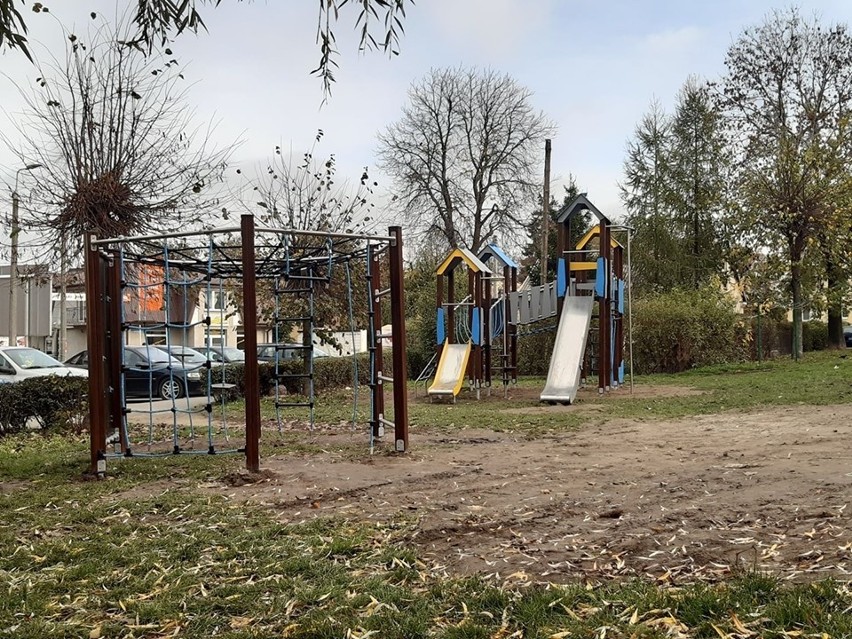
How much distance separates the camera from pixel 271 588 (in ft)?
12.6

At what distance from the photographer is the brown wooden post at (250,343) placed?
6723 mm

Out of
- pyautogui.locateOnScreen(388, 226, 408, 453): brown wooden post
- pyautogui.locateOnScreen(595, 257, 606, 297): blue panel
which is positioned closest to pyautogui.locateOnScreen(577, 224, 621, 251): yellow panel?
pyautogui.locateOnScreen(595, 257, 606, 297): blue panel

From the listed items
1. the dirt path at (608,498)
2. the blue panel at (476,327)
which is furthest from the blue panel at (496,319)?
the dirt path at (608,498)

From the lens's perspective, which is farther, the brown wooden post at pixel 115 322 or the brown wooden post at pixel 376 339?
the brown wooden post at pixel 376 339

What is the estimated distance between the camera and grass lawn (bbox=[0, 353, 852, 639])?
124 inches

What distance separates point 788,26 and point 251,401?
25.1 m

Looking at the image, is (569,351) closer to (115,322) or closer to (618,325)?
(618,325)

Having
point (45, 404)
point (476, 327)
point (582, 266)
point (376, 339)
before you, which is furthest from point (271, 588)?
point (582, 266)

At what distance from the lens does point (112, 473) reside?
716cm

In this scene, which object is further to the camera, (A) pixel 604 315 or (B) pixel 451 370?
(B) pixel 451 370

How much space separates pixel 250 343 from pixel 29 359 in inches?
418

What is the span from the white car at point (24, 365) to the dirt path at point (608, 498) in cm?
893

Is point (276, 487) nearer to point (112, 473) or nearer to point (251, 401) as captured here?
point (251, 401)

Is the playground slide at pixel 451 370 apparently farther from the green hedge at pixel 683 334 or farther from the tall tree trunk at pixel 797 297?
the tall tree trunk at pixel 797 297
